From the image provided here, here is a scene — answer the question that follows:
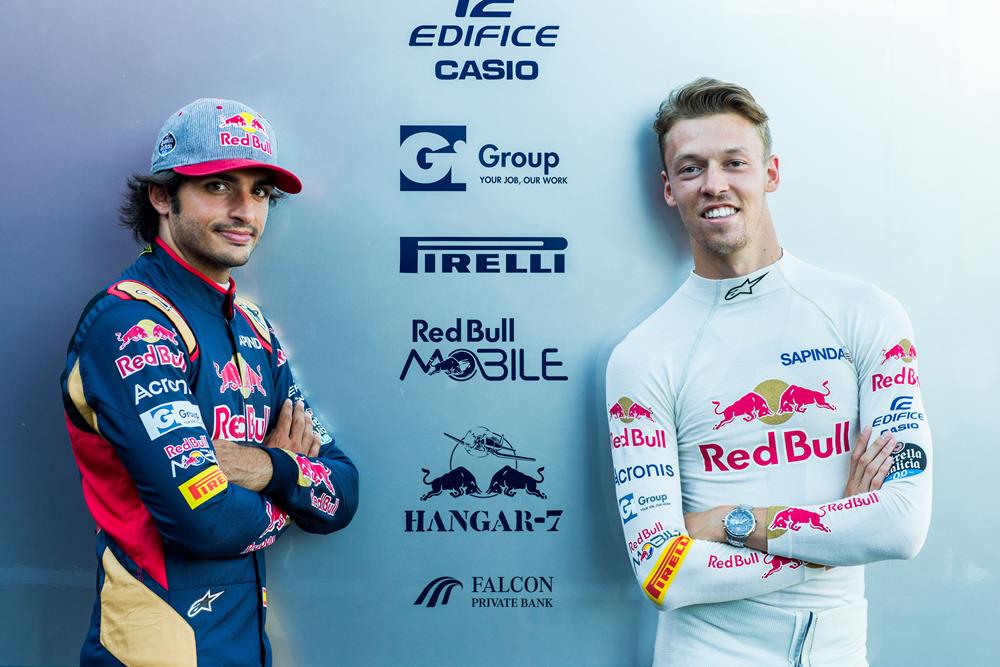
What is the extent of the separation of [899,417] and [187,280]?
179cm

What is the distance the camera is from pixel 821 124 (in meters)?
2.28

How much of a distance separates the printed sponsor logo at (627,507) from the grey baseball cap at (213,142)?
1.20 meters

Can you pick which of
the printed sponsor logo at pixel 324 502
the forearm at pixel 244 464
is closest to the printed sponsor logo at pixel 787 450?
the printed sponsor logo at pixel 324 502

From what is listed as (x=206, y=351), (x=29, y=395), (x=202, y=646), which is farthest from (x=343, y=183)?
(x=202, y=646)

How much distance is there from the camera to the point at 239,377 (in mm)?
1990

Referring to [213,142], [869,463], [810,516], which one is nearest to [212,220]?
[213,142]

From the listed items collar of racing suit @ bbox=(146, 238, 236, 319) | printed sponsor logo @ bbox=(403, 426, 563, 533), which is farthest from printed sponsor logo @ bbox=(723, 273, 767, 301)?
collar of racing suit @ bbox=(146, 238, 236, 319)

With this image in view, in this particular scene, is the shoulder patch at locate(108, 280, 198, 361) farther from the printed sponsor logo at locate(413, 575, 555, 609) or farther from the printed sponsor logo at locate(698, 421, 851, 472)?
the printed sponsor logo at locate(698, 421, 851, 472)

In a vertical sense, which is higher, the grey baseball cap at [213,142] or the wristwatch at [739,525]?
the grey baseball cap at [213,142]

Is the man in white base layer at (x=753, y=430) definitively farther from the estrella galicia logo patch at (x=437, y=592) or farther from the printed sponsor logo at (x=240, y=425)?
the printed sponsor logo at (x=240, y=425)

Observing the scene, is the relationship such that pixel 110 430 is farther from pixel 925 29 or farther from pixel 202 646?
pixel 925 29

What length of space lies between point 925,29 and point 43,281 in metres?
2.62

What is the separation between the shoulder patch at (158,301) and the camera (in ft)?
6.08

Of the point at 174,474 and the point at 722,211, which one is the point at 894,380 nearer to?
the point at 722,211
